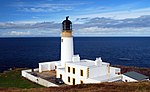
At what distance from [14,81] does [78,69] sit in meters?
10.6

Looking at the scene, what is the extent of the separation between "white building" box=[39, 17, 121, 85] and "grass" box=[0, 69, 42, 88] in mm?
4791

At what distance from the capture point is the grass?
102ft

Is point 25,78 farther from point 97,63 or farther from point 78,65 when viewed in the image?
point 97,63

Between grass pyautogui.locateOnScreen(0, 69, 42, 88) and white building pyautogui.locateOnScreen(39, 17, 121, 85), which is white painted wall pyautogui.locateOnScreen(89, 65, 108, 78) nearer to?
white building pyautogui.locateOnScreen(39, 17, 121, 85)

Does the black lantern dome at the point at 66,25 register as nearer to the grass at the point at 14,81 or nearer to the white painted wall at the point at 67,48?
the white painted wall at the point at 67,48

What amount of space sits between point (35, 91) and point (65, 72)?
14.2 meters

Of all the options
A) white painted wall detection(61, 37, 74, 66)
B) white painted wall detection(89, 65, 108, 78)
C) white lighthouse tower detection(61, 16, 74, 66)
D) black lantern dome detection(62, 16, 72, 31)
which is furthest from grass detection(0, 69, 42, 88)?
black lantern dome detection(62, 16, 72, 31)

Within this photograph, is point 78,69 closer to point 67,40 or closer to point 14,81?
point 67,40

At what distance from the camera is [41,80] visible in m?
32.0

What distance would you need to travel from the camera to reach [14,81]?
33.8 m

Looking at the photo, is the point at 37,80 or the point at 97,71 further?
the point at 37,80

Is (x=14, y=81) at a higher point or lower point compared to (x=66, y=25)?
lower

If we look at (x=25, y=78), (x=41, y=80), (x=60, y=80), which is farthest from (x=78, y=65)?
(x=25, y=78)

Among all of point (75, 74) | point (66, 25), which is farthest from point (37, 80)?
point (66, 25)
